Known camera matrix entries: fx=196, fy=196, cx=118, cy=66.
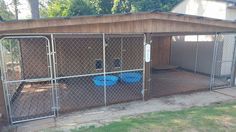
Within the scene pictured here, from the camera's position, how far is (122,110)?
18.2 ft

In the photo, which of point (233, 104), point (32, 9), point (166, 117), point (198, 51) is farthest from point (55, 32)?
point (32, 9)

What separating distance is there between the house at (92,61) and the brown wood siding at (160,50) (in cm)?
6

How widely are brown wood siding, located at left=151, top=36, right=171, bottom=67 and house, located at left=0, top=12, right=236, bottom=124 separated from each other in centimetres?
6

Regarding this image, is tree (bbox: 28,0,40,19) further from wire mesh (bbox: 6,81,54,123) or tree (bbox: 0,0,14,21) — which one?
tree (bbox: 0,0,14,21)

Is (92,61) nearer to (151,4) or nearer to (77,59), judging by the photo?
(77,59)

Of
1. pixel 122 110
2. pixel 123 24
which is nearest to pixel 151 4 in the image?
pixel 123 24

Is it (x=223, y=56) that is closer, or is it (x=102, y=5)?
(x=223, y=56)

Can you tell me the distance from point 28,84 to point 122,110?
498 centimetres

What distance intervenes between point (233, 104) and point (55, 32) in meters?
5.44

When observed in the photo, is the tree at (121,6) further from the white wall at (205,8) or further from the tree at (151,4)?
the white wall at (205,8)

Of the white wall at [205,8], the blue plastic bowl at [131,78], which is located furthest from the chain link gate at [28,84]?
the white wall at [205,8]

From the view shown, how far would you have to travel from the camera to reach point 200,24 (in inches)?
255

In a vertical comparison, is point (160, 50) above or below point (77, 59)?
above

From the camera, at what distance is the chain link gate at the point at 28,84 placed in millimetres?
5031
